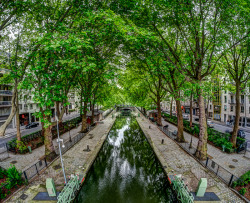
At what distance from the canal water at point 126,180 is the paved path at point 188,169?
92 centimetres

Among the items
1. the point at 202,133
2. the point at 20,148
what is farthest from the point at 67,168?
the point at 202,133

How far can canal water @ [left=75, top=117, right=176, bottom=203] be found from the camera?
9.66 metres

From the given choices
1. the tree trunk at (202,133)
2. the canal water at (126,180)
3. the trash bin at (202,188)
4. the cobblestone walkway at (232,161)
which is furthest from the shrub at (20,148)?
the cobblestone walkway at (232,161)

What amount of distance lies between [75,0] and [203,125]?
587 inches

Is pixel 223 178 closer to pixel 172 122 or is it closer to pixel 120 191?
pixel 120 191

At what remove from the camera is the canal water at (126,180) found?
9656mm

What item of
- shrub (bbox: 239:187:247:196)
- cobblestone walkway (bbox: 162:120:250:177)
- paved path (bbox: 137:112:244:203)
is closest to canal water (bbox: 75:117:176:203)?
paved path (bbox: 137:112:244:203)

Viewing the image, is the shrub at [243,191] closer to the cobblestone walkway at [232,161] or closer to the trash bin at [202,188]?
the trash bin at [202,188]

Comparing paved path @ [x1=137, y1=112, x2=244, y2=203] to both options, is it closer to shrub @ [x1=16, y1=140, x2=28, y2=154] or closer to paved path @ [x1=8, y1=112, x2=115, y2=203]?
paved path @ [x1=8, y1=112, x2=115, y2=203]

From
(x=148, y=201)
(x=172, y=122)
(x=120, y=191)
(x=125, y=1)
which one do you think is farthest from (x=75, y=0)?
(x=172, y=122)

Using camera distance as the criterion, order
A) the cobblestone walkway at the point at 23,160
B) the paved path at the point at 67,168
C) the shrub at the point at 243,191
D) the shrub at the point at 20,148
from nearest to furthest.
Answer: the shrub at the point at 243,191 < the paved path at the point at 67,168 < the cobblestone walkway at the point at 23,160 < the shrub at the point at 20,148

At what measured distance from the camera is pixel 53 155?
45.3 ft

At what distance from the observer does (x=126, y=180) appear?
1166 centimetres

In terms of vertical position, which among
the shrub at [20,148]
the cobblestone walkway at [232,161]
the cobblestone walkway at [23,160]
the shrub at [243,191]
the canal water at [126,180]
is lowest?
the canal water at [126,180]
